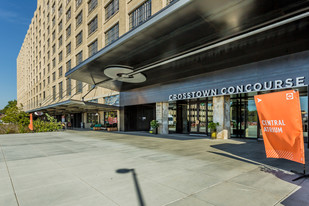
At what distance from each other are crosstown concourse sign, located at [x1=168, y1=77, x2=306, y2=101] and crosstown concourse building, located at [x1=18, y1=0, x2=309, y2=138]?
51 mm

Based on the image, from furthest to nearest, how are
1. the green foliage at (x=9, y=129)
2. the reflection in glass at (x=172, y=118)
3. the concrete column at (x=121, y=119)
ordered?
the concrete column at (x=121, y=119) < the green foliage at (x=9, y=129) < the reflection in glass at (x=172, y=118)

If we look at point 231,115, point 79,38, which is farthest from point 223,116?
point 79,38

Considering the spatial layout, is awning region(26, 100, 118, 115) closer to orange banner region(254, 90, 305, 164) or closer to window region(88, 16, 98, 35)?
window region(88, 16, 98, 35)

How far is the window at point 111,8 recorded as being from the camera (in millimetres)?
25691

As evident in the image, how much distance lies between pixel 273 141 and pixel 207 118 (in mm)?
12796

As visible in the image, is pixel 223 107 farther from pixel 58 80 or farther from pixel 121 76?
pixel 58 80

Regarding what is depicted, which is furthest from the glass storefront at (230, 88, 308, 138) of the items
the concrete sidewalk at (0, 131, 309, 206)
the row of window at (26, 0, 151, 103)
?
the row of window at (26, 0, 151, 103)

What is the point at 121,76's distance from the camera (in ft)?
60.0

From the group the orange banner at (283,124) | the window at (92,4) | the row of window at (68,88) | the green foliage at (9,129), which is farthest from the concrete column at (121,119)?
the orange banner at (283,124)

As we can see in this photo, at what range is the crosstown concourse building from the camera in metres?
8.52

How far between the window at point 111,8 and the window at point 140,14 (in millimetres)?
4193

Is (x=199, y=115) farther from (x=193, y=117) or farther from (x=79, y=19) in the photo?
(x=79, y=19)

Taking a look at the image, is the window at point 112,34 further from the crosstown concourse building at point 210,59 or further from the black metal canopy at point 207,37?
the black metal canopy at point 207,37

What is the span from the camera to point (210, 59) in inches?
547
